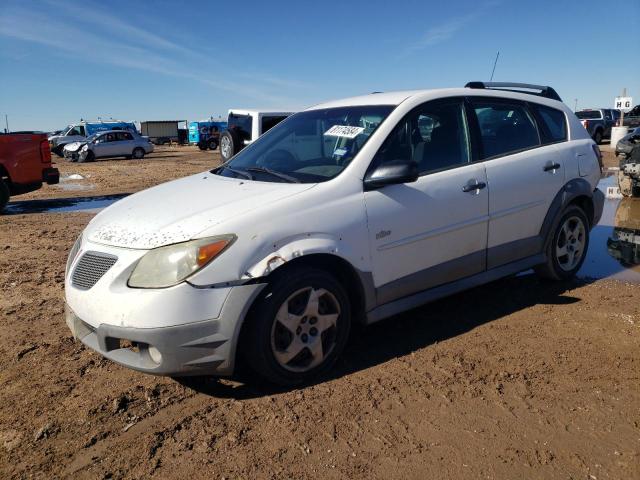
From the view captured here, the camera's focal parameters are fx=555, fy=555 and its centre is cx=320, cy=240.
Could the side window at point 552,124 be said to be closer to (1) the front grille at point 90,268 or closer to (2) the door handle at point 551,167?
(2) the door handle at point 551,167

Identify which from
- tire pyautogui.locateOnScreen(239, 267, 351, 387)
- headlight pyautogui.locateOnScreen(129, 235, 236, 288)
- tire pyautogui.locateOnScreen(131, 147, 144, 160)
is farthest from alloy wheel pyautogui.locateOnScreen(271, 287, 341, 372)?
tire pyautogui.locateOnScreen(131, 147, 144, 160)

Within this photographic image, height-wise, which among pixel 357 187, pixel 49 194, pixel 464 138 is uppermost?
pixel 464 138

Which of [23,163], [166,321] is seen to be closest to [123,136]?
[23,163]

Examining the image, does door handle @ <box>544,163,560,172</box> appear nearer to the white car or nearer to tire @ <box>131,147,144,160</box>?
the white car

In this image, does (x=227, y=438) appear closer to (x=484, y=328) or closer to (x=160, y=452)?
(x=160, y=452)

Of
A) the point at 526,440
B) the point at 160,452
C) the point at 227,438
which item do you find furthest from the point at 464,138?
the point at 160,452

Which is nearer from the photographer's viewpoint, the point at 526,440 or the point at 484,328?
the point at 526,440

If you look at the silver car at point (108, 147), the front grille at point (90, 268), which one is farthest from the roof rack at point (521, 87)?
the silver car at point (108, 147)

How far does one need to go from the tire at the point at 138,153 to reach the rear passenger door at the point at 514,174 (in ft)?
93.5

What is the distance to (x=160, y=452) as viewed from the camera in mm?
2770

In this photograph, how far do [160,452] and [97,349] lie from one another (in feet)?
2.43

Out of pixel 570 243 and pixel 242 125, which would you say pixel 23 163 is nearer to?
pixel 242 125

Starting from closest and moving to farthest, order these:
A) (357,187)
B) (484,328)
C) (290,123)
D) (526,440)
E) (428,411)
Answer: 1. (526,440)
2. (428,411)
3. (357,187)
4. (484,328)
5. (290,123)

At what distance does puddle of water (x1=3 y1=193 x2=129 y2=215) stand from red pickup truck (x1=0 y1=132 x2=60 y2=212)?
54cm
